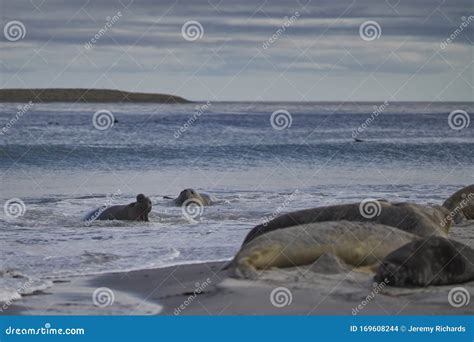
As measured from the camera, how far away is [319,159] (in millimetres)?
29688

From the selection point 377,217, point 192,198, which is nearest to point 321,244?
point 377,217

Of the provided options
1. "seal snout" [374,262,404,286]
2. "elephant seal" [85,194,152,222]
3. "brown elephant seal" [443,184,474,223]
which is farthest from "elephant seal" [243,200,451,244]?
"elephant seal" [85,194,152,222]

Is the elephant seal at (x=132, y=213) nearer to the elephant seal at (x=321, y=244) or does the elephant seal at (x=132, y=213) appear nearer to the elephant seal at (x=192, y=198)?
the elephant seal at (x=192, y=198)

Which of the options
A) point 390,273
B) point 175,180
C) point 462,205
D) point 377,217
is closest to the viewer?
point 390,273

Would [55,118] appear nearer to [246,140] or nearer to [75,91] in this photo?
[75,91]

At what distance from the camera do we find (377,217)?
12117 mm

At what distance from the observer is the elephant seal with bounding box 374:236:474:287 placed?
375 inches

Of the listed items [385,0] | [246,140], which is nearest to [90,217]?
[385,0]

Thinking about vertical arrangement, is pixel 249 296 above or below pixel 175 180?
below

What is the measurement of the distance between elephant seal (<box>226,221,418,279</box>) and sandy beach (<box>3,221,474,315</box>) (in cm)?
20

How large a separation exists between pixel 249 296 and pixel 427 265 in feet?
5.50

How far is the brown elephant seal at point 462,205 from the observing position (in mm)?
15574

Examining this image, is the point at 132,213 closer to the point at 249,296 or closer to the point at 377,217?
the point at 377,217

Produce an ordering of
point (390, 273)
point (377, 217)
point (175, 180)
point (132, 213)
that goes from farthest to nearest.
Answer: point (175, 180)
point (132, 213)
point (377, 217)
point (390, 273)
